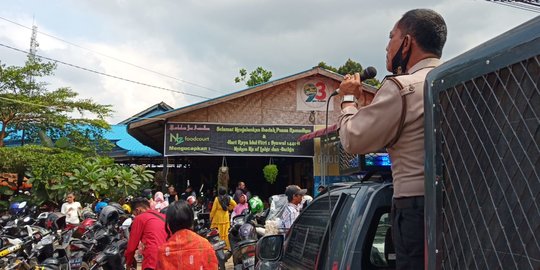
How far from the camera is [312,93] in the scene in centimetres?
1730

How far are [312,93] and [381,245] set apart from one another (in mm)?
14517

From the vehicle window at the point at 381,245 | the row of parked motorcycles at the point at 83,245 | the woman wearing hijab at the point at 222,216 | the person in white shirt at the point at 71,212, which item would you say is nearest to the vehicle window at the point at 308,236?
the vehicle window at the point at 381,245

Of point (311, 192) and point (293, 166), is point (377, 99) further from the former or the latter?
point (293, 166)

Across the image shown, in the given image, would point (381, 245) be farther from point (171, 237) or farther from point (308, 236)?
point (171, 237)

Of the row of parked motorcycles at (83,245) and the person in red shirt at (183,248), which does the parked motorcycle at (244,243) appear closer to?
the row of parked motorcycles at (83,245)

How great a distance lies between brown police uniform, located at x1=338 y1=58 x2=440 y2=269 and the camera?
2.02 meters

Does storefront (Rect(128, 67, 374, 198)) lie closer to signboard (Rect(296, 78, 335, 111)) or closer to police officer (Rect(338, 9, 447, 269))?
signboard (Rect(296, 78, 335, 111))

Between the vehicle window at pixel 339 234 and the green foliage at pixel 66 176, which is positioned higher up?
the green foliage at pixel 66 176

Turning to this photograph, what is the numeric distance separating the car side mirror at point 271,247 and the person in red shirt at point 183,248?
503 mm

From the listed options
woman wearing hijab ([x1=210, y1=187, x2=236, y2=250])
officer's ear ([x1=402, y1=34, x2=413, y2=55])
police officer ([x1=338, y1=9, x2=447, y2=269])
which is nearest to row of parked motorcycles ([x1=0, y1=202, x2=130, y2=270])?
woman wearing hijab ([x1=210, y1=187, x2=236, y2=250])

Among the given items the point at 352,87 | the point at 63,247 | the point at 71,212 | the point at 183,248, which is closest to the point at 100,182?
the point at 71,212

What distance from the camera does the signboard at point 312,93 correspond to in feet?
56.4

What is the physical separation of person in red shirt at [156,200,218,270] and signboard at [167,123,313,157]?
37.8ft

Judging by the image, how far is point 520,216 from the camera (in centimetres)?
142
